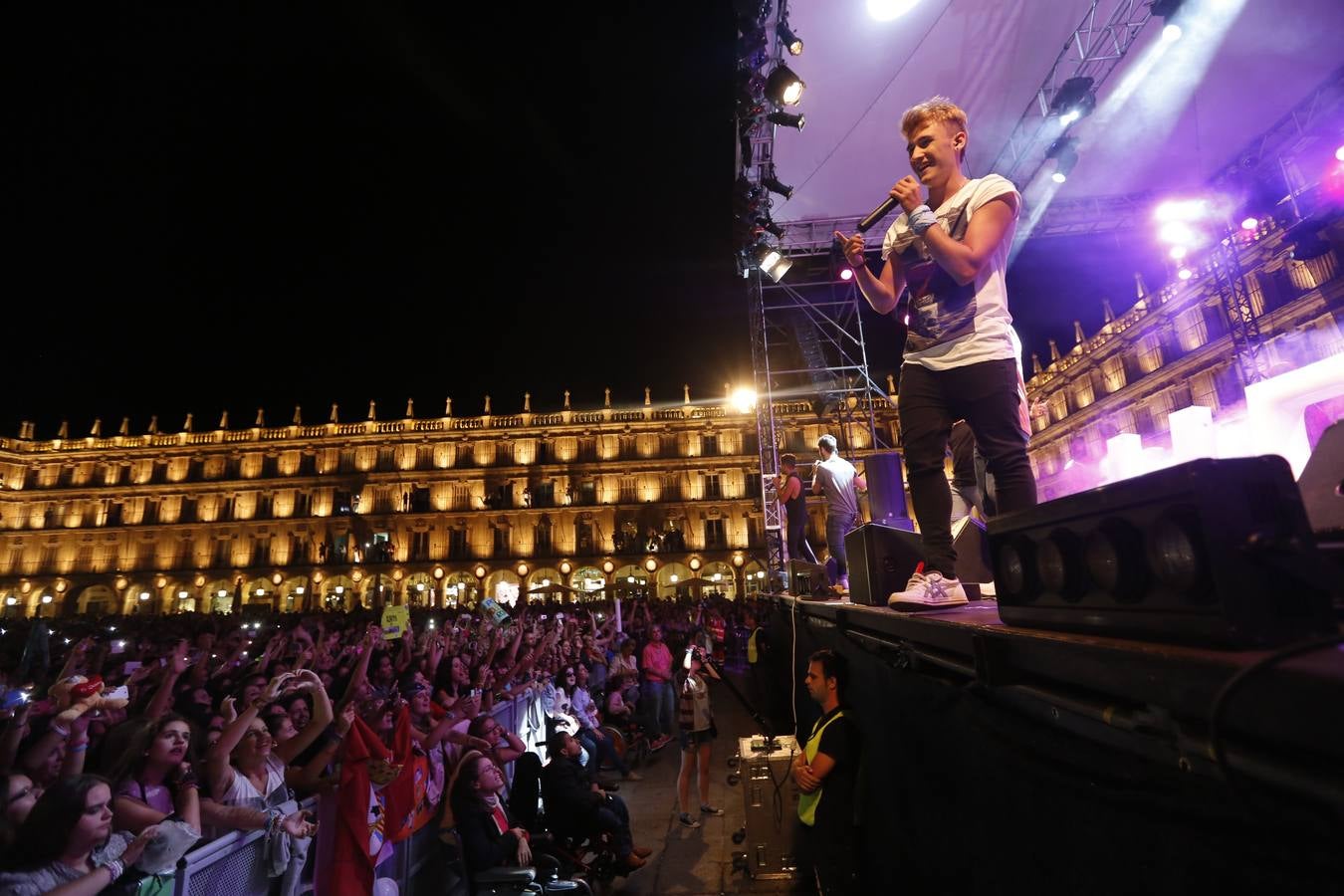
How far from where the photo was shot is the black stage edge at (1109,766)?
28.5 inches

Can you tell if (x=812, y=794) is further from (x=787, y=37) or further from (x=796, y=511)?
(x=787, y=37)

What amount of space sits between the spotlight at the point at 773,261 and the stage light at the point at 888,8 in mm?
4356

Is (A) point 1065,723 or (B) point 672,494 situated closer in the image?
(A) point 1065,723

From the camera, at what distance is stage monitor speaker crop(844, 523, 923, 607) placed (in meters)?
3.04

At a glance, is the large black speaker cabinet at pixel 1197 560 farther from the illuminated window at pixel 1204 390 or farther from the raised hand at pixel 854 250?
the illuminated window at pixel 1204 390

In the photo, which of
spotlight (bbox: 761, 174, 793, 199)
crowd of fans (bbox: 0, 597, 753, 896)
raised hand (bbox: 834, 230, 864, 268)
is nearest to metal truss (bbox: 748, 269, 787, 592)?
spotlight (bbox: 761, 174, 793, 199)

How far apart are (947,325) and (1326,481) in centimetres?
118

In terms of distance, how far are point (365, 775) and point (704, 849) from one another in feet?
10.8

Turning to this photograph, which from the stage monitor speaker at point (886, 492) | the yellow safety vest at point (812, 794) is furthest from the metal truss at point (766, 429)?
the yellow safety vest at point (812, 794)

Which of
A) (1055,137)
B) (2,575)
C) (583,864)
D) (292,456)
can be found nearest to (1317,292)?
(1055,137)

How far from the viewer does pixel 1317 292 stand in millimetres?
16453

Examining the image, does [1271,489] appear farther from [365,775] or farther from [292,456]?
[292,456]

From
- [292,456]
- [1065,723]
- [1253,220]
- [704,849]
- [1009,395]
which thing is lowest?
[704,849]

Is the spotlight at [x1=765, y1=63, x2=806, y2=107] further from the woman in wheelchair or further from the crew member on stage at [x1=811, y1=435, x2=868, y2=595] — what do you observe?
the woman in wheelchair
